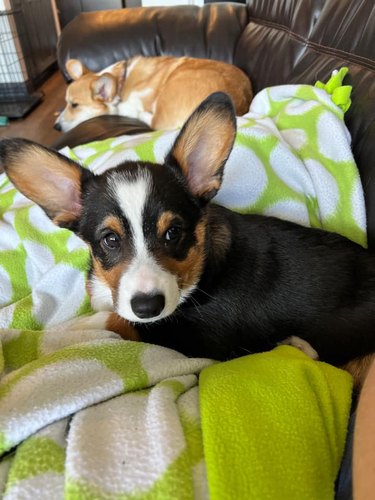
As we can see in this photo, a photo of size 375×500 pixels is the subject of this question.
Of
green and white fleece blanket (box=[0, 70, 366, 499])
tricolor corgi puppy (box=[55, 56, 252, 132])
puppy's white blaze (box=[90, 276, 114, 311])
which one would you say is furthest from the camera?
tricolor corgi puppy (box=[55, 56, 252, 132])

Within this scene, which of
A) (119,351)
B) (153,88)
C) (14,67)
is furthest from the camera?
(14,67)

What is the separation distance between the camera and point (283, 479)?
62 cm


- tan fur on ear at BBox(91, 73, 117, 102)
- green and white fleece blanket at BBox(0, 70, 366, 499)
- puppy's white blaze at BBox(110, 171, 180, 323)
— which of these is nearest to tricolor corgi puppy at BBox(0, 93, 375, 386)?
puppy's white blaze at BBox(110, 171, 180, 323)

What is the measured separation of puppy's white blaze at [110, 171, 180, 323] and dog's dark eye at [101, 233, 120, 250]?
55 mm

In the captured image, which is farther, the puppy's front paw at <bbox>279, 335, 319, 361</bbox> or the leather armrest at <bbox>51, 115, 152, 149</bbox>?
the leather armrest at <bbox>51, 115, 152, 149</bbox>

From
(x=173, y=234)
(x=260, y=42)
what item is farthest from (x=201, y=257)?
(x=260, y=42)

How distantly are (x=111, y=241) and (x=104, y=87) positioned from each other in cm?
224

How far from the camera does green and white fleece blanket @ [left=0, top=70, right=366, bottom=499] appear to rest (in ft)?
1.93

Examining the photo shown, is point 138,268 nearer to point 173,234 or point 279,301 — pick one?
point 173,234

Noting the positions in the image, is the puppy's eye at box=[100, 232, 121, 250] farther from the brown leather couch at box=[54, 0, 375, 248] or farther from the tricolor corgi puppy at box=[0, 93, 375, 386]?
the brown leather couch at box=[54, 0, 375, 248]

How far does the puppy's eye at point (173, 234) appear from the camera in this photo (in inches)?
40.6

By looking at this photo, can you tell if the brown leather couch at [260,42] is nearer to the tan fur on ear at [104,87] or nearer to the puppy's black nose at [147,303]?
the tan fur on ear at [104,87]

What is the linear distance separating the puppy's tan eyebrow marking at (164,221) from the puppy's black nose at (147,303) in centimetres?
15

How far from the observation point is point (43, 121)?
3.88 meters
